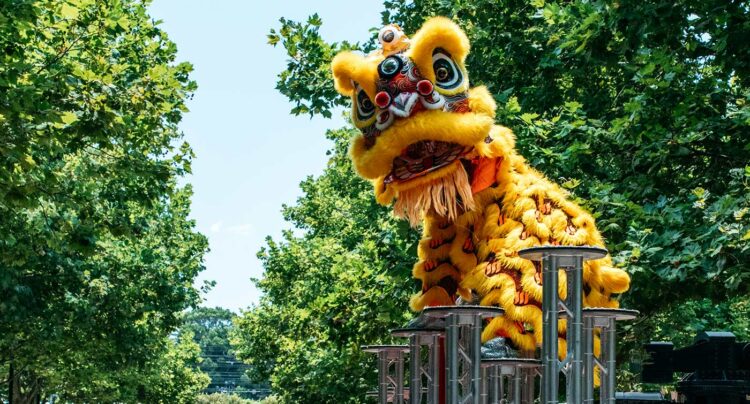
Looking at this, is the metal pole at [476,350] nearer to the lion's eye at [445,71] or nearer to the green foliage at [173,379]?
the lion's eye at [445,71]

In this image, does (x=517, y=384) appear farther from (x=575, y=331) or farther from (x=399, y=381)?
(x=399, y=381)

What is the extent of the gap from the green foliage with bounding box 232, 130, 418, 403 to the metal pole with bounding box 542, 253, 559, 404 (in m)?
6.13

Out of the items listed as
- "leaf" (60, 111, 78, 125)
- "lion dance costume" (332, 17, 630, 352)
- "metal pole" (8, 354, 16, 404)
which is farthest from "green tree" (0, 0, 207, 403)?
"lion dance costume" (332, 17, 630, 352)

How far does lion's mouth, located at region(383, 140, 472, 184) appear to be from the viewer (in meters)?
9.76

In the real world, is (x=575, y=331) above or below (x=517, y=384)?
above

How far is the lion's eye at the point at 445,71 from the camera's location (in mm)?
9906

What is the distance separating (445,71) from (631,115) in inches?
122

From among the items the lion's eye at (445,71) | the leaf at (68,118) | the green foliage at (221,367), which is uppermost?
the green foliage at (221,367)

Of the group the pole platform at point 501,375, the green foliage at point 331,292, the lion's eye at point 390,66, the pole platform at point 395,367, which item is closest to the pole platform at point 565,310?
the pole platform at point 501,375

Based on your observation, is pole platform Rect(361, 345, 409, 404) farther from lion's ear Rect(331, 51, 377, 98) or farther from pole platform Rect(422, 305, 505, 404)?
pole platform Rect(422, 305, 505, 404)

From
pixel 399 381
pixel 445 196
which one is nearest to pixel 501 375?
pixel 445 196

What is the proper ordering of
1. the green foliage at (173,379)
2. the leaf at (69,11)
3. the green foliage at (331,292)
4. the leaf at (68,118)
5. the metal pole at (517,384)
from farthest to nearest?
the green foliage at (173,379)
the green foliage at (331,292)
the leaf at (69,11)
the leaf at (68,118)
the metal pole at (517,384)

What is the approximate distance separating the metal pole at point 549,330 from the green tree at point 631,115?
12.0ft

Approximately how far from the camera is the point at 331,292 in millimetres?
19688
